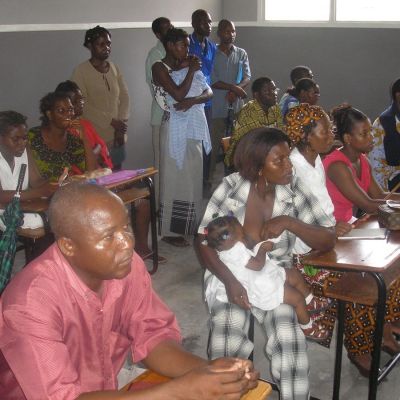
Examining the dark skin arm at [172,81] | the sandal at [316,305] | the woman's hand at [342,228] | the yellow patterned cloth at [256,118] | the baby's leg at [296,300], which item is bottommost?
the sandal at [316,305]

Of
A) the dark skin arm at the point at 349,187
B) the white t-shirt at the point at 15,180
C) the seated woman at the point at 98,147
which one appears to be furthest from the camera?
the seated woman at the point at 98,147

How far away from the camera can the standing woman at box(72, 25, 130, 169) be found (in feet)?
17.2

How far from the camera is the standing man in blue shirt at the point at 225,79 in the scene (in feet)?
21.9

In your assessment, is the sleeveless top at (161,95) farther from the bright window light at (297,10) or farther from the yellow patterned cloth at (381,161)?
the bright window light at (297,10)

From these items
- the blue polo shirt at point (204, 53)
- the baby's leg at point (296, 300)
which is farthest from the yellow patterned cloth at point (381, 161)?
the baby's leg at point (296, 300)

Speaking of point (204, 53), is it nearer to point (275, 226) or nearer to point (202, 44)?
point (202, 44)

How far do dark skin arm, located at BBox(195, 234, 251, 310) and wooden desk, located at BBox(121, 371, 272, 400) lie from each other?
79 centimetres

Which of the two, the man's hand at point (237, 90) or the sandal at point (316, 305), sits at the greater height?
the man's hand at point (237, 90)

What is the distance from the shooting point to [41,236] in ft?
12.0

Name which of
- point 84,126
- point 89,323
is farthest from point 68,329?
point 84,126

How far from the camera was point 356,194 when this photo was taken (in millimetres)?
3254

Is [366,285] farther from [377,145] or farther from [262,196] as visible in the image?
[377,145]

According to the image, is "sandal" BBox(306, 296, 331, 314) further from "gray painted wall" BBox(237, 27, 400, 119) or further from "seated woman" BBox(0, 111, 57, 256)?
"gray painted wall" BBox(237, 27, 400, 119)

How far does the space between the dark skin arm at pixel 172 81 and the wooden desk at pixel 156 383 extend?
3.36 m
